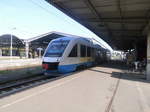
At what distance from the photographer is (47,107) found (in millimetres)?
5715

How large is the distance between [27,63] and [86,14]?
13823 millimetres

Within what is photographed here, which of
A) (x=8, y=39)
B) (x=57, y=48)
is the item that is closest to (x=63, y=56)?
(x=57, y=48)

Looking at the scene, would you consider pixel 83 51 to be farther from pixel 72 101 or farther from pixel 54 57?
pixel 72 101

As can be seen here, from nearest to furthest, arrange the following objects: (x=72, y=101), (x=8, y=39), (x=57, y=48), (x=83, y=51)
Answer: (x=72, y=101) → (x=57, y=48) → (x=83, y=51) → (x=8, y=39)

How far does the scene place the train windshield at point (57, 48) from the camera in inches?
550

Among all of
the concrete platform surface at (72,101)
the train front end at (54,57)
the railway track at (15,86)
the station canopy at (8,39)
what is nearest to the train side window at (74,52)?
the train front end at (54,57)

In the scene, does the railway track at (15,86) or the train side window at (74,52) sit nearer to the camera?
the railway track at (15,86)

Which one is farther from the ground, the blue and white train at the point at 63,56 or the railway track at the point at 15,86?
the blue and white train at the point at 63,56

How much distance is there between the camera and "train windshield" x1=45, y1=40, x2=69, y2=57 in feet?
45.9

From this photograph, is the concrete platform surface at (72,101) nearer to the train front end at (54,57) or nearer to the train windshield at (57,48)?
the train front end at (54,57)

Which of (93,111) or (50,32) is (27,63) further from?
(93,111)

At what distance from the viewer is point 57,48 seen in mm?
14539

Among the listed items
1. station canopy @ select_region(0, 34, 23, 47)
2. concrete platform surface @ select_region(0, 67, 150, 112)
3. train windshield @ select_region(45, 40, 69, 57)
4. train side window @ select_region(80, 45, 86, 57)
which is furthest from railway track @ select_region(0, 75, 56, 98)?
station canopy @ select_region(0, 34, 23, 47)

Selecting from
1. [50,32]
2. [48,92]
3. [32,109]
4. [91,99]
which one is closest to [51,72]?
[48,92]
